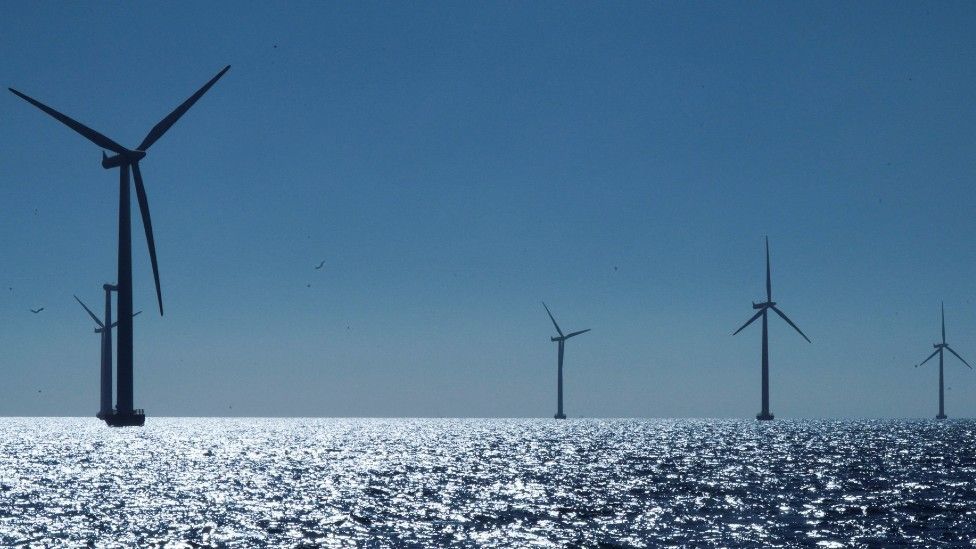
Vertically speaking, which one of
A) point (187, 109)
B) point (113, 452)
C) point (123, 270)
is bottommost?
point (113, 452)

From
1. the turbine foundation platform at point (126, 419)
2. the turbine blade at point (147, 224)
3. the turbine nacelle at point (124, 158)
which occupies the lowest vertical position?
the turbine foundation platform at point (126, 419)

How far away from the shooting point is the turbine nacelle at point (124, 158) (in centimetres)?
15588

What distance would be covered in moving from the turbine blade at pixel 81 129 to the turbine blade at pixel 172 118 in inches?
157

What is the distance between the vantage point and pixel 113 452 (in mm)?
142625

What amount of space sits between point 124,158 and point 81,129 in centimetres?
1187

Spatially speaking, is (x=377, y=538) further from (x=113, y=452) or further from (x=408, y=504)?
(x=113, y=452)

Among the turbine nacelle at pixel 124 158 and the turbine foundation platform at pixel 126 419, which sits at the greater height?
the turbine nacelle at pixel 124 158

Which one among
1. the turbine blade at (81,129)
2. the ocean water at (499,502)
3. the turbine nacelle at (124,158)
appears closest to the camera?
the ocean water at (499,502)

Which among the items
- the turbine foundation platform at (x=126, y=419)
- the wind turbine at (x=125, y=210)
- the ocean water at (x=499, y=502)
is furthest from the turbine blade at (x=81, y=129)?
the ocean water at (x=499, y=502)

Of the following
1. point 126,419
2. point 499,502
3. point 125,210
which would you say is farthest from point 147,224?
point 499,502

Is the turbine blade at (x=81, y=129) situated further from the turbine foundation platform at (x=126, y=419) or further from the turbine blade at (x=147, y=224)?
the turbine foundation platform at (x=126, y=419)

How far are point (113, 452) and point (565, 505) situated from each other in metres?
96.2

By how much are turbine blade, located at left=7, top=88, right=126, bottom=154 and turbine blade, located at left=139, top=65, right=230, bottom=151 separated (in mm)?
3991

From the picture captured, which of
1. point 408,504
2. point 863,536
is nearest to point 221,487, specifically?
point 408,504
